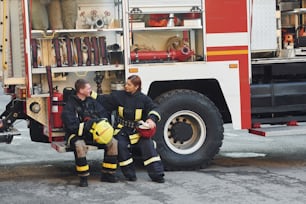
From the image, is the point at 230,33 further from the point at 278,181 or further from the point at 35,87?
the point at 35,87

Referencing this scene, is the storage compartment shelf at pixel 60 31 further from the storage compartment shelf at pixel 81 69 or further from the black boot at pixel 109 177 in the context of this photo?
the black boot at pixel 109 177

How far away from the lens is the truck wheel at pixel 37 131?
919 cm

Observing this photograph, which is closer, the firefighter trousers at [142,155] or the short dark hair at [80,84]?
the short dark hair at [80,84]

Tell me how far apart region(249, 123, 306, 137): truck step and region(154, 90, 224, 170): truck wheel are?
0.54 metres

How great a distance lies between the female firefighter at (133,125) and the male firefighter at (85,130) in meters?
0.17

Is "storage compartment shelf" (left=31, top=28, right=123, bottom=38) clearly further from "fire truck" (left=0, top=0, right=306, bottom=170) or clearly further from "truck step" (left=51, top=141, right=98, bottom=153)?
"truck step" (left=51, top=141, right=98, bottom=153)

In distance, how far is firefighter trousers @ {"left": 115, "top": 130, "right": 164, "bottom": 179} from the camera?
8281 mm

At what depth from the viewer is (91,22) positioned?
8773mm

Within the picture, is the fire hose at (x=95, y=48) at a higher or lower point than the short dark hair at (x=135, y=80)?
higher

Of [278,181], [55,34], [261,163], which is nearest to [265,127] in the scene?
[261,163]

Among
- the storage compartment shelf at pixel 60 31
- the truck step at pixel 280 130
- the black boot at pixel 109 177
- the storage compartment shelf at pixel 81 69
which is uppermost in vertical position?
the storage compartment shelf at pixel 60 31

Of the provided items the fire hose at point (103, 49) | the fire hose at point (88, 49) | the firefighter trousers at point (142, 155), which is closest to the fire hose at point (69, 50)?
the fire hose at point (88, 49)

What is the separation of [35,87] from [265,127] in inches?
124

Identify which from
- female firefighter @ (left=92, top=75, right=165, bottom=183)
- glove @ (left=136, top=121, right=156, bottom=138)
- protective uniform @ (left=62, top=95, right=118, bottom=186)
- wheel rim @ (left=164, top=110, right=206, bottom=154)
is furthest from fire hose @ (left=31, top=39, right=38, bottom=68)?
wheel rim @ (left=164, top=110, right=206, bottom=154)
